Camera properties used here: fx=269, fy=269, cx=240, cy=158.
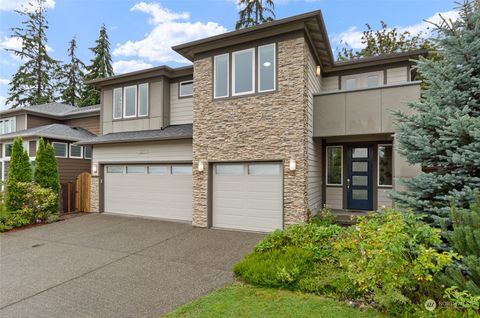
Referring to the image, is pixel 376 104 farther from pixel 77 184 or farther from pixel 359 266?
pixel 77 184

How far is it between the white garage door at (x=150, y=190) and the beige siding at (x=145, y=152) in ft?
1.08

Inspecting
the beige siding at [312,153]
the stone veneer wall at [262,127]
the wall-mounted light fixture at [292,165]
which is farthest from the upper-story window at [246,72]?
the wall-mounted light fixture at [292,165]

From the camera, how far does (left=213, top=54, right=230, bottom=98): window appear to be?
9078 mm

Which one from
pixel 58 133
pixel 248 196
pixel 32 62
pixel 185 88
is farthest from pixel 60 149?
pixel 32 62

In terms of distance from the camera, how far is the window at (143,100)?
40.6 feet

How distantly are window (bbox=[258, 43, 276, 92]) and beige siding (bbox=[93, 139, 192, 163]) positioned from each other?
140 inches

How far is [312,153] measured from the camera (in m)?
9.02

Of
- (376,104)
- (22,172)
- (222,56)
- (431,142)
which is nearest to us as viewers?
(431,142)

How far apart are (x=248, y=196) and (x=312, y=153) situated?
258cm

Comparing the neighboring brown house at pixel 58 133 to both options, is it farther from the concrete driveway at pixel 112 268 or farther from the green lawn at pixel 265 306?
the green lawn at pixel 265 306

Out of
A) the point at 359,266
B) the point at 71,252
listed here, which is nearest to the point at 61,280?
the point at 71,252

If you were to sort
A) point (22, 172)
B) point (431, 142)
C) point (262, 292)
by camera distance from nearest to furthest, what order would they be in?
point (262, 292), point (431, 142), point (22, 172)

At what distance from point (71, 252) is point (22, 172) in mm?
6265

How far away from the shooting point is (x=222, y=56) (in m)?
9.15
